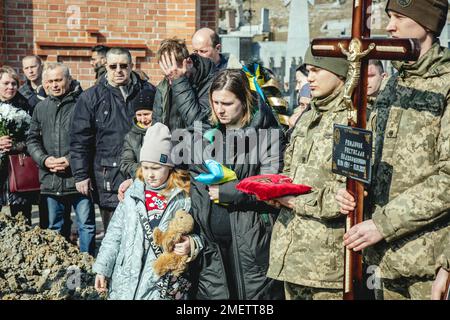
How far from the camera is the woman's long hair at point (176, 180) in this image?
208 inches

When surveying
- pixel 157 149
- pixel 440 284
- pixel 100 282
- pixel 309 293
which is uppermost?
pixel 157 149

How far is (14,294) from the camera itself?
5.63 meters

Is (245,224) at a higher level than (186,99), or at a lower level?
lower

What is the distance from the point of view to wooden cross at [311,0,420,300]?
3.69 m

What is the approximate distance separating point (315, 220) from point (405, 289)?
578mm

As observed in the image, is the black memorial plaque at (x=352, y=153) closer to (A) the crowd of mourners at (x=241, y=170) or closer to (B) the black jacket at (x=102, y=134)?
(A) the crowd of mourners at (x=241, y=170)

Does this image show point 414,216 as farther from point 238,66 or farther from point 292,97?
point 292,97

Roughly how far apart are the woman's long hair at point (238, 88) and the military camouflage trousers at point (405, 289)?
→ 159cm

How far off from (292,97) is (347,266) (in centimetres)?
1111

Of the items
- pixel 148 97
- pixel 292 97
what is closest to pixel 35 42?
pixel 148 97

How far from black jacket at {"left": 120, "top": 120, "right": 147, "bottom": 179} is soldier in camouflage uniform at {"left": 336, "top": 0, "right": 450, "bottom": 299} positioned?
9.63 feet

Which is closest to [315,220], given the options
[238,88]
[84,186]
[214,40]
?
[238,88]

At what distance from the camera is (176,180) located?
5.30 m

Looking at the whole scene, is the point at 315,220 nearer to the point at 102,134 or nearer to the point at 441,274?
the point at 441,274
